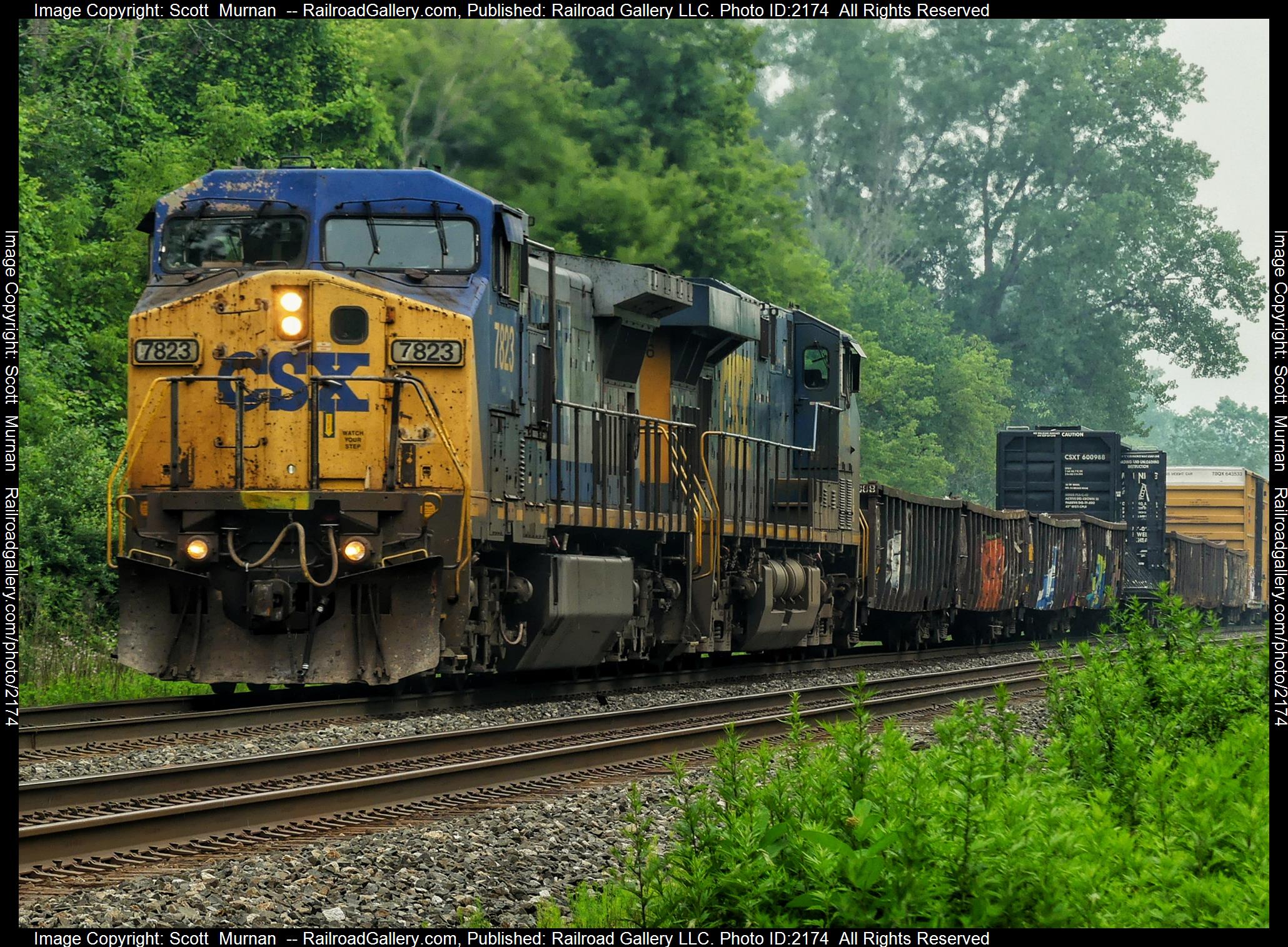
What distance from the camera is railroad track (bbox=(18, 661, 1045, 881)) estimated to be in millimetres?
6551

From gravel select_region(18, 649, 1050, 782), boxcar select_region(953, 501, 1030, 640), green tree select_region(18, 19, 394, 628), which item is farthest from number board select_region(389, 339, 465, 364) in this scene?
boxcar select_region(953, 501, 1030, 640)

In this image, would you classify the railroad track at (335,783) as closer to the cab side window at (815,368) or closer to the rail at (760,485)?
the rail at (760,485)

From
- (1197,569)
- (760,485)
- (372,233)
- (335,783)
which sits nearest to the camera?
(335,783)

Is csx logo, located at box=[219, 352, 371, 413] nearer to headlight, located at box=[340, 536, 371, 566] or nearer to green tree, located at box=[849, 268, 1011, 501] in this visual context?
headlight, located at box=[340, 536, 371, 566]

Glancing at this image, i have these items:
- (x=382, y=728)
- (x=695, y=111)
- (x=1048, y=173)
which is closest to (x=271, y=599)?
(x=382, y=728)

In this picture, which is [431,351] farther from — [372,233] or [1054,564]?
[1054,564]

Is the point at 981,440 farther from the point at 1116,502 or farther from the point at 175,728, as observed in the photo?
the point at 175,728

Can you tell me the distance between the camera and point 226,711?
11.0m

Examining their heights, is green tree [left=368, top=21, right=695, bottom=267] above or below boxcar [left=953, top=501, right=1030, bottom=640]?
above

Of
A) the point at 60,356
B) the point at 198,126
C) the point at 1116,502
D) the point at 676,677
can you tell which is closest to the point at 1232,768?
the point at 676,677

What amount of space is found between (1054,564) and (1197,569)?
248 inches

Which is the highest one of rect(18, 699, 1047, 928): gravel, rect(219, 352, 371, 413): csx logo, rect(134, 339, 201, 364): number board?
rect(134, 339, 201, 364): number board

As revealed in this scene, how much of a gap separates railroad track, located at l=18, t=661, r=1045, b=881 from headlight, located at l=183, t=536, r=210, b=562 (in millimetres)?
2443

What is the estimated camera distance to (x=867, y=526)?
2014cm
